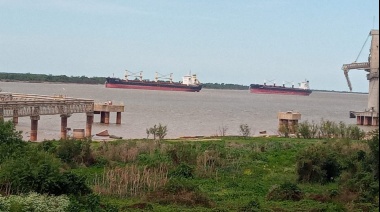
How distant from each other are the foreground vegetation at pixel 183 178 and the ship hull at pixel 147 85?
494 ft

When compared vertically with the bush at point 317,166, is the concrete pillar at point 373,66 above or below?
above

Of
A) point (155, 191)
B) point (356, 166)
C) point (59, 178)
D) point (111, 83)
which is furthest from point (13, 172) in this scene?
point (111, 83)

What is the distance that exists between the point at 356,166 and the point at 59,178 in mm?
10390

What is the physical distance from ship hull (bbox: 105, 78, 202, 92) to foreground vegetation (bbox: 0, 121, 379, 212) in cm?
15060

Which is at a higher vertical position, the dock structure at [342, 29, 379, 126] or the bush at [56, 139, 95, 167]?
the dock structure at [342, 29, 379, 126]

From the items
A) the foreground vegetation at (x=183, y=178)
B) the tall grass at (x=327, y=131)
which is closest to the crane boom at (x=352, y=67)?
the tall grass at (x=327, y=131)

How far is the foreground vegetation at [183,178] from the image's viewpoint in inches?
706

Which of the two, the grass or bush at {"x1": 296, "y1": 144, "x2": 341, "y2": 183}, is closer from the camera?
the grass

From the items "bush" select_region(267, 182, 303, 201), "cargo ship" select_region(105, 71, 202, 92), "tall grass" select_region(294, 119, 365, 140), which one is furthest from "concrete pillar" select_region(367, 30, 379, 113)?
"cargo ship" select_region(105, 71, 202, 92)

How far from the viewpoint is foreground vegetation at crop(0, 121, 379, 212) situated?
17938 millimetres

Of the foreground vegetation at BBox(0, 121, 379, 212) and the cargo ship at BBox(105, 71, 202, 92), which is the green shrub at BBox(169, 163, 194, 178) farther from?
the cargo ship at BBox(105, 71, 202, 92)

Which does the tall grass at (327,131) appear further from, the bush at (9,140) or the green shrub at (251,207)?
the green shrub at (251,207)

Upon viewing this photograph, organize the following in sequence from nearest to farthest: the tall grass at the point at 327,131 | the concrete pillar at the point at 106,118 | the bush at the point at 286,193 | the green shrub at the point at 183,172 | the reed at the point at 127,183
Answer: the bush at the point at 286,193
the reed at the point at 127,183
the green shrub at the point at 183,172
the tall grass at the point at 327,131
the concrete pillar at the point at 106,118

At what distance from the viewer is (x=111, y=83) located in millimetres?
183125
